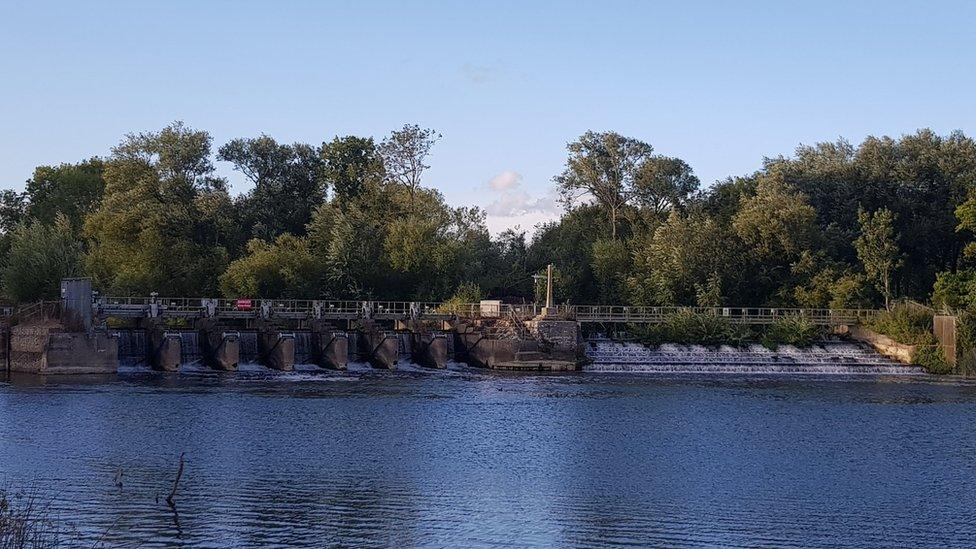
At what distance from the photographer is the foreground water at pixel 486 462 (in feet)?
94.2

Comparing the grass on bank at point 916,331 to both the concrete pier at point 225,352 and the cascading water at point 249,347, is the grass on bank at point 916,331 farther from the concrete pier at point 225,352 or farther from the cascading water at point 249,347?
the concrete pier at point 225,352

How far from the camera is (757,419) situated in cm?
5009

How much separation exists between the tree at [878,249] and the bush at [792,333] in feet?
32.3

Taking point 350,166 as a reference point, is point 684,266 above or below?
below

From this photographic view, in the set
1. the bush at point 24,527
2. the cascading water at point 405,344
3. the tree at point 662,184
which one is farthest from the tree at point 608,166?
the bush at point 24,527

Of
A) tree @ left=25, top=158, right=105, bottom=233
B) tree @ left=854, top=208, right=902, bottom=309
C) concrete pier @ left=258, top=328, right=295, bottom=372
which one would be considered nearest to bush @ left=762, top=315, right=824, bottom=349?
tree @ left=854, top=208, right=902, bottom=309

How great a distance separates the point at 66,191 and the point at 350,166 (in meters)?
34.8

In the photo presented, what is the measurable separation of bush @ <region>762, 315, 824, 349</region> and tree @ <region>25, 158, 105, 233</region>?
66239mm

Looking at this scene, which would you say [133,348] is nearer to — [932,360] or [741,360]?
[741,360]

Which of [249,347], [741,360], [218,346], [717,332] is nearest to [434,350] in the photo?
[249,347]

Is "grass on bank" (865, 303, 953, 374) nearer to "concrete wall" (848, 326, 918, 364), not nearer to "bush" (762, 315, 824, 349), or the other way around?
"concrete wall" (848, 326, 918, 364)

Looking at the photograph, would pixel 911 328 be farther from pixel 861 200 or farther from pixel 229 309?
pixel 229 309

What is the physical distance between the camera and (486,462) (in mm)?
38688

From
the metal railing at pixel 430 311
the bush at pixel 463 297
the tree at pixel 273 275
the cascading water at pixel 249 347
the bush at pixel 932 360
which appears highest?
the tree at pixel 273 275
